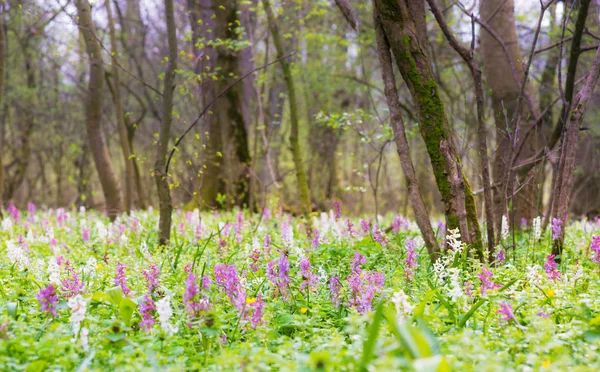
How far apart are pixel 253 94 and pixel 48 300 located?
11955 millimetres

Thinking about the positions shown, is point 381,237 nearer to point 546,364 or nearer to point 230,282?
point 230,282

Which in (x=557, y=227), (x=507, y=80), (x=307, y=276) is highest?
(x=507, y=80)

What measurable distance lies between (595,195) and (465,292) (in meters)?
13.3

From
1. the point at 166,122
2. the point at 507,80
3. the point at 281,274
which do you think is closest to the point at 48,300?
the point at 281,274

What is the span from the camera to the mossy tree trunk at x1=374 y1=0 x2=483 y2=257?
4.73 meters

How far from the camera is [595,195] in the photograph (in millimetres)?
14953

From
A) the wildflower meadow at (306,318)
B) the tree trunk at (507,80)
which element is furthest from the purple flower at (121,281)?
the tree trunk at (507,80)

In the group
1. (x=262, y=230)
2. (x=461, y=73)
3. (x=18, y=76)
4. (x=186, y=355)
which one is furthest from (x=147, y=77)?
(x=186, y=355)

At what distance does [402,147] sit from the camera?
5.03 metres

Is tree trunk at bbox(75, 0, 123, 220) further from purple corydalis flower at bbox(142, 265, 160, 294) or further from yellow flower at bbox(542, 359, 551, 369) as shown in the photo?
yellow flower at bbox(542, 359, 551, 369)

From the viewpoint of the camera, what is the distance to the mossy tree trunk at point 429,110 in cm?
473

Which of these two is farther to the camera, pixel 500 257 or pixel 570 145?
pixel 570 145

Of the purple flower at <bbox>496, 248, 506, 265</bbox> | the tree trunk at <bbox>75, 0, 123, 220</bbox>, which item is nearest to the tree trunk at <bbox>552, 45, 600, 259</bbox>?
the purple flower at <bbox>496, 248, 506, 265</bbox>

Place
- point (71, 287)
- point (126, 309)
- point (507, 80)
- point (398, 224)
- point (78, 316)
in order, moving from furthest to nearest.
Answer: point (507, 80) < point (398, 224) < point (71, 287) < point (126, 309) < point (78, 316)
